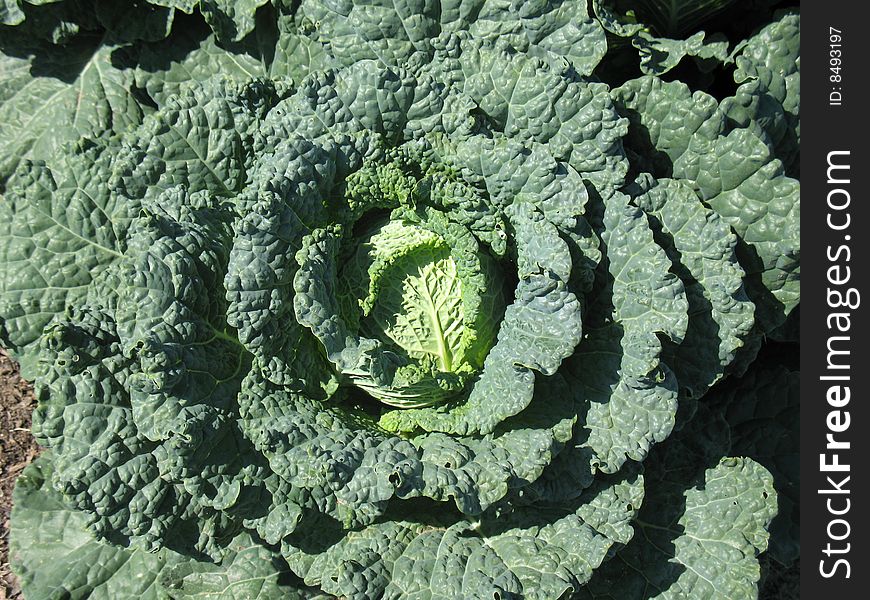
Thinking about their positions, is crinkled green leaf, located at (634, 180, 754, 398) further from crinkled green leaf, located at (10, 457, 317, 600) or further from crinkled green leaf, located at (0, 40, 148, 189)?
crinkled green leaf, located at (0, 40, 148, 189)

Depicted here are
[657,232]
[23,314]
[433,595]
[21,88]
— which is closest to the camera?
[433,595]

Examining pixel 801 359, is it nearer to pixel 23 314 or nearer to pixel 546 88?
pixel 546 88

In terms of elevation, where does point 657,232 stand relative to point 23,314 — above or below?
above

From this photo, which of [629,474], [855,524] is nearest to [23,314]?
[629,474]

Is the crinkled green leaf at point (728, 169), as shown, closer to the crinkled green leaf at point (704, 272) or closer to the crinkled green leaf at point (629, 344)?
the crinkled green leaf at point (704, 272)

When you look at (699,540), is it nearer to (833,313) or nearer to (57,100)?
(833,313)

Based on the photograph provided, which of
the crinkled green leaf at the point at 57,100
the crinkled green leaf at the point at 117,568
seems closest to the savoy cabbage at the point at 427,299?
the crinkled green leaf at the point at 117,568
